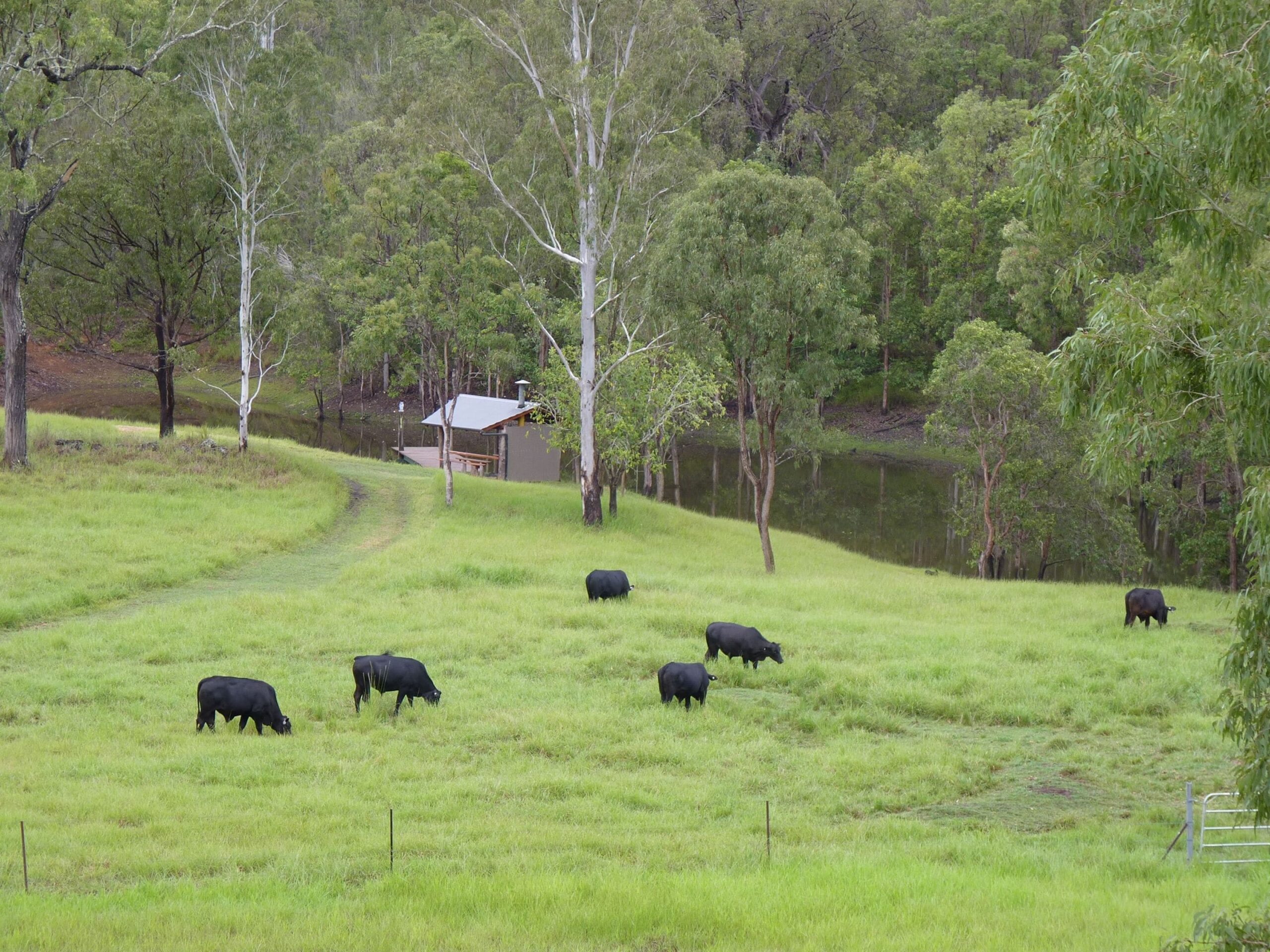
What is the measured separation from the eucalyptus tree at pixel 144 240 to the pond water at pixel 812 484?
460 inches

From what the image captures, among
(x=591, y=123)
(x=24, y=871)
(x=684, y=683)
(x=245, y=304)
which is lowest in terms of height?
(x=24, y=871)

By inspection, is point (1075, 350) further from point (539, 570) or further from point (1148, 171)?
point (539, 570)

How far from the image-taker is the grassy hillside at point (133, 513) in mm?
26438

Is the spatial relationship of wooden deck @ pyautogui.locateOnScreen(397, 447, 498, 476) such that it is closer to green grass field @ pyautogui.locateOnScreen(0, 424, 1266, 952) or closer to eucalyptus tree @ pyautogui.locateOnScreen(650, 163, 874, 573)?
eucalyptus tree @ pyautogui.locateOnScreen(650, 163, 874, 573)

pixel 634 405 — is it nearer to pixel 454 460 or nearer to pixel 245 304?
pixel 245 304

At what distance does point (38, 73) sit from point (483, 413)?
23.5 metres

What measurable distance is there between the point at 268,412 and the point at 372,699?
72.1 metres

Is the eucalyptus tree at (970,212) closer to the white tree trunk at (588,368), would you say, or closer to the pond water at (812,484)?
the pond water at (812,484)

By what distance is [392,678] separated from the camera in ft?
58.1

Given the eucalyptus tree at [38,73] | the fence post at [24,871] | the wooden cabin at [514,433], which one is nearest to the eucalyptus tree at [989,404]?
the wooden cabin at [514,433]

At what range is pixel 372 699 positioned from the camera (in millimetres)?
17938

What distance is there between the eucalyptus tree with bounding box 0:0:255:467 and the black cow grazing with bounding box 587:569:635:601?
19.6 m

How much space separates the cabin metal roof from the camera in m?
51.6

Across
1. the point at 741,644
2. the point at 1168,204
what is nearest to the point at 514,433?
the point at 741,644
